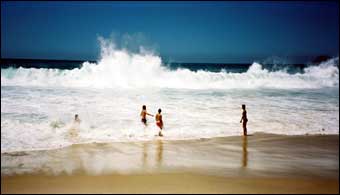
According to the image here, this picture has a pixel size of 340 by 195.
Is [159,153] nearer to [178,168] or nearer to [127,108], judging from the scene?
[178,168]

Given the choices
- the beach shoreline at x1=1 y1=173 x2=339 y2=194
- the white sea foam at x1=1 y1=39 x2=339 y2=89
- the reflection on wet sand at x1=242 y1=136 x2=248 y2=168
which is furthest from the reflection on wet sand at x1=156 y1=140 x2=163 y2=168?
the white sea foam at x1=1 y1=39 x2=339 y2=89

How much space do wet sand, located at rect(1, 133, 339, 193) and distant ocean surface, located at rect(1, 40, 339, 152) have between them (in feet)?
4.15

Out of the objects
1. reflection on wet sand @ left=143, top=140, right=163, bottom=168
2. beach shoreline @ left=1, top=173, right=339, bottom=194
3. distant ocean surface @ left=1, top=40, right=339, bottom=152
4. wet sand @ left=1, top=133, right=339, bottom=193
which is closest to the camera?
beach shoreline @ left=1, top=173, right=339, bottom=194

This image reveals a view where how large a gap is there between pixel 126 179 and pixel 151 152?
2.07 meters

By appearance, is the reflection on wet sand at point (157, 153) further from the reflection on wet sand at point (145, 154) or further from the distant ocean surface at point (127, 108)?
the distant ocean surface at point (127, 108)

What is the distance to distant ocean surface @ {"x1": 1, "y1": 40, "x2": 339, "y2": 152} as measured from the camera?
10.4 meters

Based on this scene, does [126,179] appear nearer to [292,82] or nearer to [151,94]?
[151,94]

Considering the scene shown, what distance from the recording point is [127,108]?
1449cm

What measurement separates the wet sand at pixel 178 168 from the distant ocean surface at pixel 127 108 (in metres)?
1.26

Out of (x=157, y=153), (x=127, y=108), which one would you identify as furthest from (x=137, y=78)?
(x=157, y=153)

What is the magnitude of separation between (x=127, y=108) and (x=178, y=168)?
26.4 feet

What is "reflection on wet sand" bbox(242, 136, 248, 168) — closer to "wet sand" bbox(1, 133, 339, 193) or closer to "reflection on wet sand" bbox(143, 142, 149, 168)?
"wet sand" bbox(1, 133, 339, 193)

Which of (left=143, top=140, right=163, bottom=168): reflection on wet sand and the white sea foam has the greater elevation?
the white sea foam

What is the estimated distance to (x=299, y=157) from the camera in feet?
25.2
